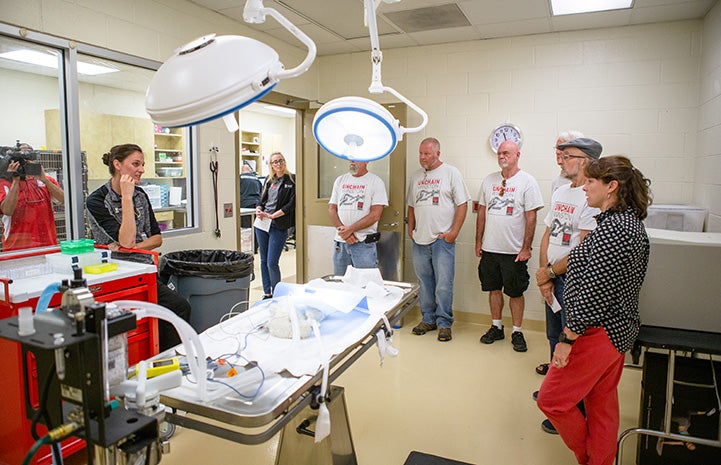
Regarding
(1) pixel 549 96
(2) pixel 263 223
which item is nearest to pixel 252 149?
(2) pixel 263 223

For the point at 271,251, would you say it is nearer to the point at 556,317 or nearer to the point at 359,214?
the point at 359,214

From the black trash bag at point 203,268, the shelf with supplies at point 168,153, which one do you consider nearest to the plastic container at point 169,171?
the shelf with supplies at point 168,153

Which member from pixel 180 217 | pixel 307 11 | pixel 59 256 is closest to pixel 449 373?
pixel 180 217

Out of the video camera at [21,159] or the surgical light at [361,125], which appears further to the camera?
the video camera at [21,159]

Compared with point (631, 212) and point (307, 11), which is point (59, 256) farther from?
point (631, 212)

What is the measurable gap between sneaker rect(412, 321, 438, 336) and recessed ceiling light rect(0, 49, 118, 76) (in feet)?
9.92

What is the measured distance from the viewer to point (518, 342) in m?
3.89

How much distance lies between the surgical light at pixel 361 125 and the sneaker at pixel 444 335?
98.8 inches

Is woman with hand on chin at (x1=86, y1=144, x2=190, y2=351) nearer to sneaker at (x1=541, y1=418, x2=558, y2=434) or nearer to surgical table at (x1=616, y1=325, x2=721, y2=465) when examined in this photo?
sneaker at (x1=541, y1=418, x2=558, y2=434)

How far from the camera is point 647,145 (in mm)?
3887

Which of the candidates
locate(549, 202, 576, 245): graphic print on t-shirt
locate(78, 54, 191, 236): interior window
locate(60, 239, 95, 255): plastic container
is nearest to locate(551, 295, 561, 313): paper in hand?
locate(549, 202, 576, 245): graphic print on t-shirt

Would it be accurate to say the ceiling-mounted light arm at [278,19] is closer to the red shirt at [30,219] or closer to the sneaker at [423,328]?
the red shirt at [30,219]

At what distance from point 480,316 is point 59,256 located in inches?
134

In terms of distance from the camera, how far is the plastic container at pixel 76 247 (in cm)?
247
